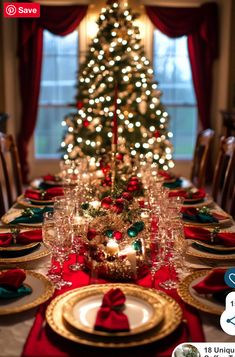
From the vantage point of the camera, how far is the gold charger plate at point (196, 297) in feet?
4.06

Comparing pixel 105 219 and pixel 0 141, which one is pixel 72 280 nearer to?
pixel 105 219

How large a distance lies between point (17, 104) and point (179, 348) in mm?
5281

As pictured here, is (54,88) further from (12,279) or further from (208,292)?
(208,292)

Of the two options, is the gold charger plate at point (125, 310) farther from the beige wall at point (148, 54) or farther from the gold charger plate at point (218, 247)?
the beige wall at point (148, 54)

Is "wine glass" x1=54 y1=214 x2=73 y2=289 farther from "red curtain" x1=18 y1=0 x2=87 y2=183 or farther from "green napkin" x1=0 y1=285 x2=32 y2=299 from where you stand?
"red curtain" x1=18 y1=0 x2=87 y2=183

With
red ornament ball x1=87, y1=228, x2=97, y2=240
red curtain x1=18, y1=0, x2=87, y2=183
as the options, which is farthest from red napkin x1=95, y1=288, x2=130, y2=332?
red curtain x1=18, y1=0, x2=87, y2=183

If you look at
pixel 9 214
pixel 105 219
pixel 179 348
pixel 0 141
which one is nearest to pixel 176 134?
pixel 0 141

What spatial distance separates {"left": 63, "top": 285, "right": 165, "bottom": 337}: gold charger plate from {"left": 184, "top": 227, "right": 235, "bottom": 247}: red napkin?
54 centimetres

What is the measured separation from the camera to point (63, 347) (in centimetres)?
108

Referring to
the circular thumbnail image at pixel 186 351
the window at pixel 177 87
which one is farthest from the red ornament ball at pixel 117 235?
the window at pixel 177 87

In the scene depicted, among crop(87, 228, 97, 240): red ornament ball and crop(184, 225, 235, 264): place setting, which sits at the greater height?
crop(87, 228, 97, 240): red ornament ball

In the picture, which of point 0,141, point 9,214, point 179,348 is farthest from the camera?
point 0,141

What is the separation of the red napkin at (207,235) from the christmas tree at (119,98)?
267 centimetres

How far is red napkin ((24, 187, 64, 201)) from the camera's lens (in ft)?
8.35
